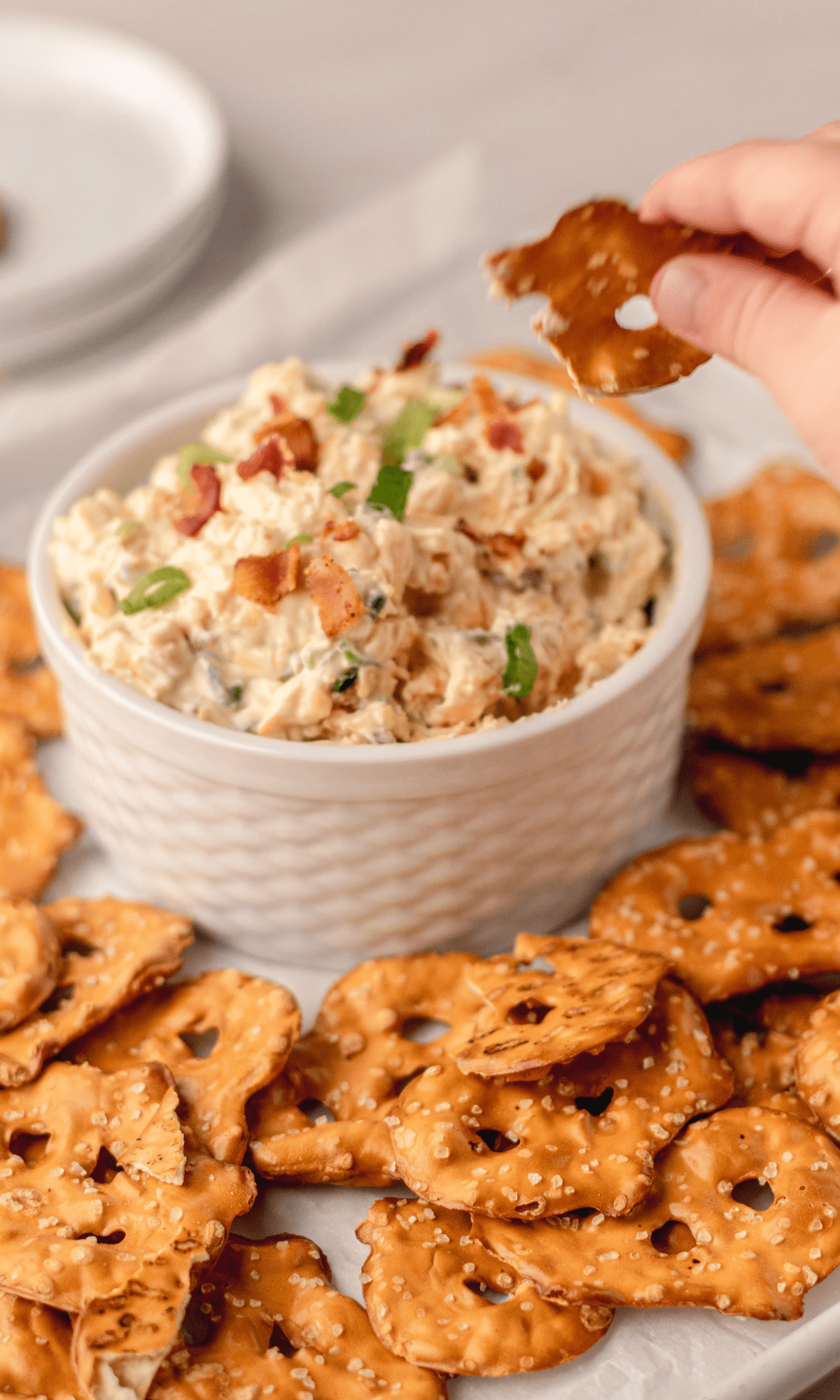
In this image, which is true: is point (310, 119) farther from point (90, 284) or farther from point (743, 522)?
point (743, 522)

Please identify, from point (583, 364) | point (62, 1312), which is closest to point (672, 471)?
point (583, 364)

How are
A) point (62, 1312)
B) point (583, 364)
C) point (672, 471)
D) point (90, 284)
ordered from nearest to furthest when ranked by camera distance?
point (62, 1312) < point (583, 364) < point (672, 471) < point (90, 284)

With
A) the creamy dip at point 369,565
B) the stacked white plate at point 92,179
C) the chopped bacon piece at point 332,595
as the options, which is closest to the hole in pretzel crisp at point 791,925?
the creamy dip at point 369,565

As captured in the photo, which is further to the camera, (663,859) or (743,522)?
(743,522)

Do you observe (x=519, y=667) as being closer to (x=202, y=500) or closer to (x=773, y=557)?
(x=202, y=500)

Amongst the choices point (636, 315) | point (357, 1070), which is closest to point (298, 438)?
point (357, 1070)

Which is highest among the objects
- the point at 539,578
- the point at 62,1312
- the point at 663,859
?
the point at 539,578
